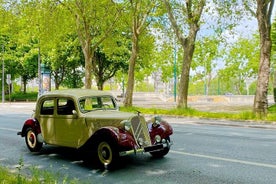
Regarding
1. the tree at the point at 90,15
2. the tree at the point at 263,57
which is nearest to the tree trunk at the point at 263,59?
the tree at the point at 263,57

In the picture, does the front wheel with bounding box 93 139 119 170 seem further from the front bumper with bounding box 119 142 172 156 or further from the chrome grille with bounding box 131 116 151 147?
the chrome grille with bounding box 131 116 151 147

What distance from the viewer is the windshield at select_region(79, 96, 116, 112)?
8.62 m

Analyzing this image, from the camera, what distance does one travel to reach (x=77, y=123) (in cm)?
838

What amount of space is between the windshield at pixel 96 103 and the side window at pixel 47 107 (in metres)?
0.96

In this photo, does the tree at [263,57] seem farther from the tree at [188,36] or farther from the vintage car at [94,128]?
the vintage car at [94,128]

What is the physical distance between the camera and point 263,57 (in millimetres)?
19219

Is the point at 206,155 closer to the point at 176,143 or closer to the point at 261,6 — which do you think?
the point at 176,143

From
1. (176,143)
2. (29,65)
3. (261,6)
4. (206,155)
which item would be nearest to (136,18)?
(261,6)

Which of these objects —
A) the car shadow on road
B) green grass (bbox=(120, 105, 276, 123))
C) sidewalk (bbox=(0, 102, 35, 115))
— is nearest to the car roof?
the car shadow on road

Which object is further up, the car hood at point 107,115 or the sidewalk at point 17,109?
the car hood at point 107,115

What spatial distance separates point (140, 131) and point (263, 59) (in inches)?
515

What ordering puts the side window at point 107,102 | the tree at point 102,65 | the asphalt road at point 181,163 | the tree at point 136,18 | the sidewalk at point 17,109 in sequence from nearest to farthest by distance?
the asphalt road at point 181,163 → the side window at point 107,102 → the tree at point 136,18 → the sidewalk at point 17,109 → the tree at point 102,65

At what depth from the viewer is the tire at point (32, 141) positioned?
9.73 metres

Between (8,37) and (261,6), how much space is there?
4131cm
